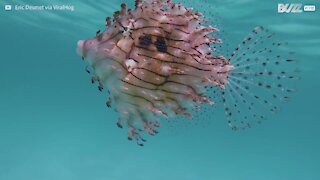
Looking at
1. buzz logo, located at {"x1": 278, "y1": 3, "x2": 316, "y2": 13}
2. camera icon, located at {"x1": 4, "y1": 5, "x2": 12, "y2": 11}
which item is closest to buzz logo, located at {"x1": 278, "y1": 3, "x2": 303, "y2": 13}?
buzz logo, located at {"x1": 278, "y1": 3, "x2": 316, "y2": 13}

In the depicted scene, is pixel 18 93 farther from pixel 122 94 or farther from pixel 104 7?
pixel 122 94

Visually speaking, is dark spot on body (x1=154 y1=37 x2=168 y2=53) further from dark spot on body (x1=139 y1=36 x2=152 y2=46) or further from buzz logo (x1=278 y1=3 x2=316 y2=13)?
buzz logo (x1=278 y1=3 x2=316 y2=13)

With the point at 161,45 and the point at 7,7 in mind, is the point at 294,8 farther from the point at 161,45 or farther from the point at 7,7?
the point at 161,45

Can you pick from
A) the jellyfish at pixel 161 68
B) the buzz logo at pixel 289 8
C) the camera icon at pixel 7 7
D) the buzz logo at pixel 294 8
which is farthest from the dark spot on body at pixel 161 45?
the camera icon at pixel 7 7

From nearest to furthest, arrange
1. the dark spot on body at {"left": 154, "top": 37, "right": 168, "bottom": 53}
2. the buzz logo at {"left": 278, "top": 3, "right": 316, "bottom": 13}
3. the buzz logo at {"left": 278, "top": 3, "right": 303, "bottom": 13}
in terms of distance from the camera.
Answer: the dark spot on body at {"left": 154, "top": 37, "right": 168, "bottom": 53} → the buzz logo at {"left": 278, "top": 3, "right": 316, "bottom": 13} → the buzz logo at {"left": 278, "top": 3, "right": 303, "bottom": 13}

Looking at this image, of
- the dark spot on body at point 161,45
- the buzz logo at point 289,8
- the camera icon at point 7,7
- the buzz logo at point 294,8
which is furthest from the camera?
the camera icon at point 7,7

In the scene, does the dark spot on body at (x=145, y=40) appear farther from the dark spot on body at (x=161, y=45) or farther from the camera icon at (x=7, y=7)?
the camera icon at (x=7, y=7)

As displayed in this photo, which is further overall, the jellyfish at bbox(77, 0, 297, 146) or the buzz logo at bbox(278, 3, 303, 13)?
the buzz logo at bbox(278, 3, 303, 13)
